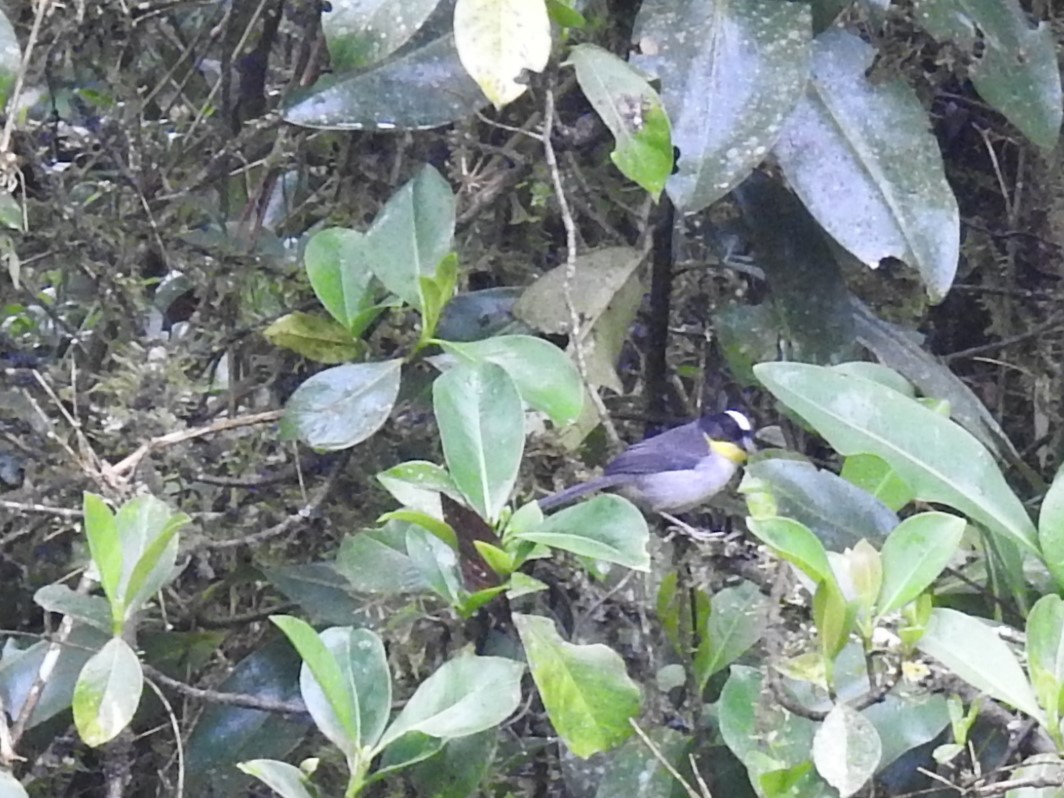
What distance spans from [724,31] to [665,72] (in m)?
0.06

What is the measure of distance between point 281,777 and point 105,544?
167 millimetres

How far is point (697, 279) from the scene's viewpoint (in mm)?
1454

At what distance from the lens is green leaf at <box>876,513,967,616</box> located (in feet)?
2.43

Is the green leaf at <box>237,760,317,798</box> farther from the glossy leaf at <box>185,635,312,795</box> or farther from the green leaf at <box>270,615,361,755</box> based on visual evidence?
the glossy leaf at <box>185,635,312,795</box>

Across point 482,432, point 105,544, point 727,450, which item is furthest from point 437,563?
point 727,450

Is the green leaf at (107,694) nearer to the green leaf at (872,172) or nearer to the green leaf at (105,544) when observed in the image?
the green leaf at (105,544)

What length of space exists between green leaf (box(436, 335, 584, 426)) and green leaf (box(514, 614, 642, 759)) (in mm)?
184

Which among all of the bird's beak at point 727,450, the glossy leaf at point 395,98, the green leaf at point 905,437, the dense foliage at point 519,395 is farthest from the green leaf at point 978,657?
the bird's beak at point 727,450

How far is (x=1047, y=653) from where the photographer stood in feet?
2.45

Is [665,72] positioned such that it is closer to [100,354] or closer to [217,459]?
[217,459]

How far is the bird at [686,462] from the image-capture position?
1.36m

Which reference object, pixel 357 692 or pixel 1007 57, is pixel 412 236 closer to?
pixel 357 692

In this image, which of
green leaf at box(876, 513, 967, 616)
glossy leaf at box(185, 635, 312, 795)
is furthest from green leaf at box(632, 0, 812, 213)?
glossy leaf at box(185, 635, 312, 795)

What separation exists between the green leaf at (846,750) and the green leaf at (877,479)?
263 mm
